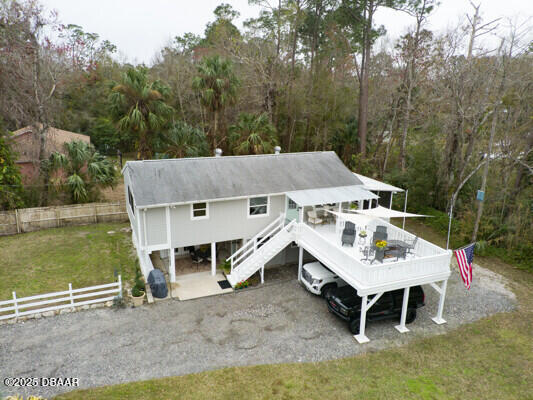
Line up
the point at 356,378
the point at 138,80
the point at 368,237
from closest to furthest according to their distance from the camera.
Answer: the point at 356,378, the point at 368,237, the point at 138,80

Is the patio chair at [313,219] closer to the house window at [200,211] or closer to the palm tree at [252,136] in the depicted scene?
the house window at [200,211]

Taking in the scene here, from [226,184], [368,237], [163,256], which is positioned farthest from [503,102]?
[163,256]

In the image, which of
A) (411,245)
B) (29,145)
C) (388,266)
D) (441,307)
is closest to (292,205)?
(411,245)

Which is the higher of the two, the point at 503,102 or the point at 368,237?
the point at 503,102

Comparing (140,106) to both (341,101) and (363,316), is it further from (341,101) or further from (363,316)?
(363,316)

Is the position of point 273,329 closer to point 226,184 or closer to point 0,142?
point 226,184
